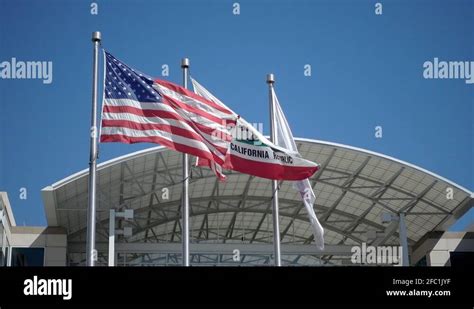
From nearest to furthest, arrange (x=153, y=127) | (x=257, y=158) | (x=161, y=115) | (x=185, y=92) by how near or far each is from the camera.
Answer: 1. (x=153, y=127)
2. (x=161, y=115)
3. (x=185, y=92)
4. (x=257, y=158)

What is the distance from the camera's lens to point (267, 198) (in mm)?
46875

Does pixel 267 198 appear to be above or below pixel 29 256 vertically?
above

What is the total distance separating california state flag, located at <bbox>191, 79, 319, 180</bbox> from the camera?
2253cm

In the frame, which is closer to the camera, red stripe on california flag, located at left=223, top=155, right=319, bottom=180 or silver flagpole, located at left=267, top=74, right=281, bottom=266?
red stripe on california flag, located at left=223, top=155, right=319, bottom=180

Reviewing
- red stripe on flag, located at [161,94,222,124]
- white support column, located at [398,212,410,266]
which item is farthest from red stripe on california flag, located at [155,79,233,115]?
white support column, located at [398,212,410,266]

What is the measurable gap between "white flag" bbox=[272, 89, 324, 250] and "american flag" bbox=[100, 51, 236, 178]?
103 inches

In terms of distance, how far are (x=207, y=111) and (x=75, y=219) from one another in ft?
72.5

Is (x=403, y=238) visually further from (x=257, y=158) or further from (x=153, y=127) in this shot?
(x=153, y=127)

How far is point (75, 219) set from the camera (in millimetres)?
42781

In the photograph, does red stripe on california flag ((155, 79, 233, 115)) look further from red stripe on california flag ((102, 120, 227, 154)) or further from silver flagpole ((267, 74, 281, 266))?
silver flagpole ((267, 74, 281, 266))

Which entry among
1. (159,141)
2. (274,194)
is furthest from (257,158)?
(159,141)

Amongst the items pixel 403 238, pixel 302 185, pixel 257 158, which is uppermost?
pixel 257 158

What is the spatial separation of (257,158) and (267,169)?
0.41 m
